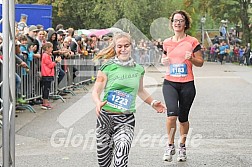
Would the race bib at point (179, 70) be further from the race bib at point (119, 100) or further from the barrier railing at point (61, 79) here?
the barrier railing at point (61, 79)

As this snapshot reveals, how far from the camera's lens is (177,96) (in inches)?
321

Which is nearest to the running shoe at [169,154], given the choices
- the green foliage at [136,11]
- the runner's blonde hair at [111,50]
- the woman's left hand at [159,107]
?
the woman's left hand at [159,107]

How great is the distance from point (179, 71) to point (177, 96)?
0.33 meters

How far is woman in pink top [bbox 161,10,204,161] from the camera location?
26.5 ft

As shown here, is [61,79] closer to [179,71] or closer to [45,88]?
[45,88]

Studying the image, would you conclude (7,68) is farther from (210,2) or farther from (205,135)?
(210,2)

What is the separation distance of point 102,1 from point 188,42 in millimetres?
43818

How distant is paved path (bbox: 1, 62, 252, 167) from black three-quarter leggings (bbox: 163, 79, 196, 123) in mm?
678

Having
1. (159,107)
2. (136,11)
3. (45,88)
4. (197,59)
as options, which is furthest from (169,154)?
(136,11)

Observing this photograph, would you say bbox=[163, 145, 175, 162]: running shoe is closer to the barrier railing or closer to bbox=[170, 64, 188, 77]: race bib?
bbox=[170, 64, 188, 77]: race bib

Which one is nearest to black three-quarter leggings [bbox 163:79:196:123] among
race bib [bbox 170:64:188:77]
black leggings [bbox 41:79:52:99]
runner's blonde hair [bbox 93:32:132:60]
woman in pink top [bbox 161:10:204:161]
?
woman in pink top [bbox 161:10:204:161]

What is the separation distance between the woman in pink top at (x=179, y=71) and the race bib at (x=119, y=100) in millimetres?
1785

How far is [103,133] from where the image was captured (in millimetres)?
6379

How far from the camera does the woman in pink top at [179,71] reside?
809cm
